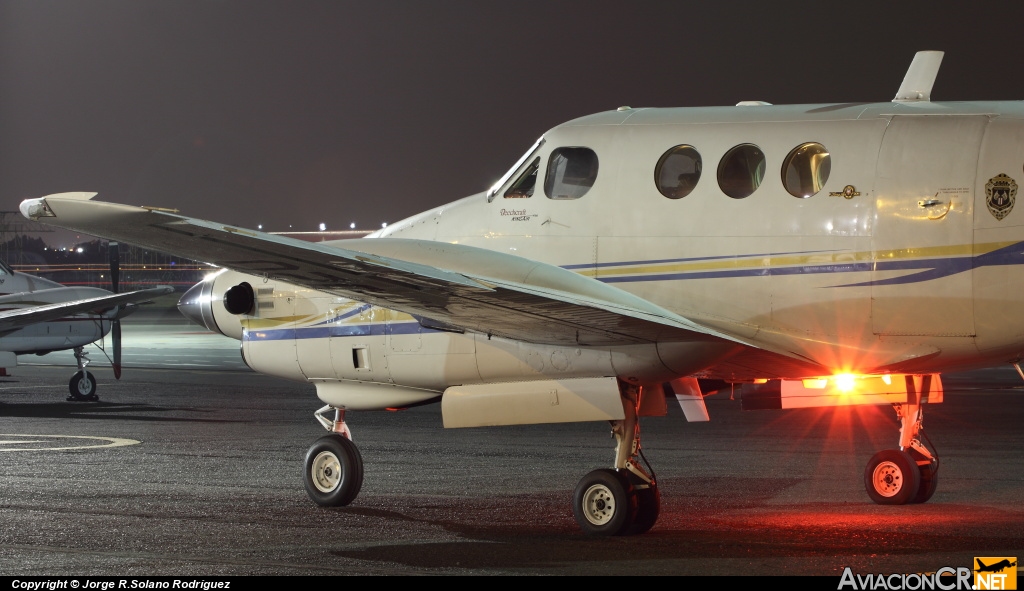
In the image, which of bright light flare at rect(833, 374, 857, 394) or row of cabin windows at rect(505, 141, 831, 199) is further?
bright light flare at rect(833, 374, 857, 394)

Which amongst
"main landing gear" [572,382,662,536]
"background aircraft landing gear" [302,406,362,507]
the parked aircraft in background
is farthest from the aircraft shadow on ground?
"main landing gear" [572,382,662,536]

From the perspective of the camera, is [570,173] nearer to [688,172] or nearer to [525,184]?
[525,184]

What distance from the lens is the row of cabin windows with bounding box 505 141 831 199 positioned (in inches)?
406

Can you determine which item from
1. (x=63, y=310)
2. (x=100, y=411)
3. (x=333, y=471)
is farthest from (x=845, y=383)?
(x=63, y=310)

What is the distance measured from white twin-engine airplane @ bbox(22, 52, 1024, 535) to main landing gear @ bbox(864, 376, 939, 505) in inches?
4.6

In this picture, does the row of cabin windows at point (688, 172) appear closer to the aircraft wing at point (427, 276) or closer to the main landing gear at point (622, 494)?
the aircraft wing at point (427, 276)

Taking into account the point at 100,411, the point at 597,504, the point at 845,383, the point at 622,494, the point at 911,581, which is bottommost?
the point at 911,581

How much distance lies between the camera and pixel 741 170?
34.6 feet

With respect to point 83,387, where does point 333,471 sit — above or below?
below

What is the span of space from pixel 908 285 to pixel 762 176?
1579mm

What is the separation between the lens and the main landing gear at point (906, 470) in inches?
482

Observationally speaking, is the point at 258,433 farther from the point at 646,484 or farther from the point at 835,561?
the point at 835,561

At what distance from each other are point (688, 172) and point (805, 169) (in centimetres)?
104

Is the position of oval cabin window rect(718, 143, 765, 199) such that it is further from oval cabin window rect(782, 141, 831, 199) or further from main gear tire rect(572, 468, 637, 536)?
main gear tire rect(572, 468, 637, 536)
